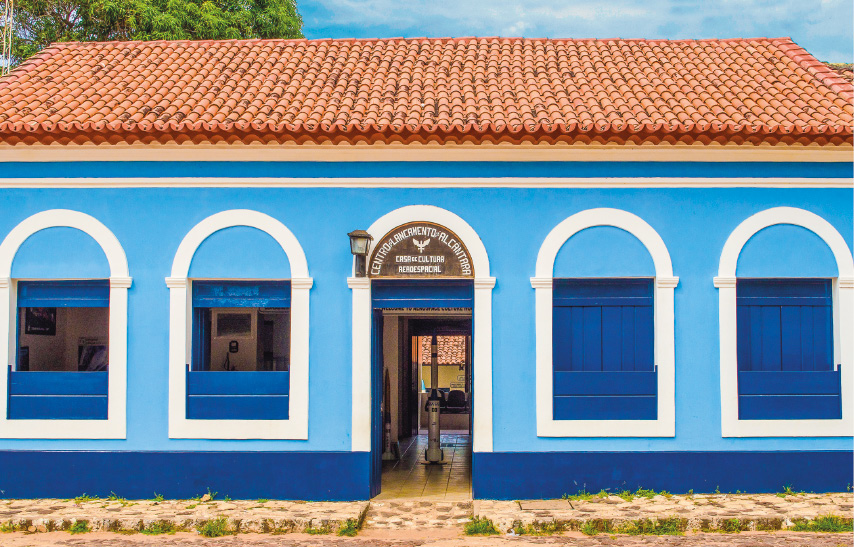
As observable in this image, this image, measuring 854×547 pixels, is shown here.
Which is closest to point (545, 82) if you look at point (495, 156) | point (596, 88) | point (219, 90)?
point (596, 88)

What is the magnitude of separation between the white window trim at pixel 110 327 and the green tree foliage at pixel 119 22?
39.2ft

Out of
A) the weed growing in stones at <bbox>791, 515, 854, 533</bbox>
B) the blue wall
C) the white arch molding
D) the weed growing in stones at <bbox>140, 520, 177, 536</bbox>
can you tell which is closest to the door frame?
the white arch molding

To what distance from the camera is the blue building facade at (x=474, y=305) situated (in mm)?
8523

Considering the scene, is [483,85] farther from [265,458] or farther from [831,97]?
[265,458]

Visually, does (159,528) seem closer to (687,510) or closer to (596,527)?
(596,527)

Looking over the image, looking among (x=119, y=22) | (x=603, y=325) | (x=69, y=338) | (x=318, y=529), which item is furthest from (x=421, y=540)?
(x=119, y=22)

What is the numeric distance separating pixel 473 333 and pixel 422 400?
7.03 meters

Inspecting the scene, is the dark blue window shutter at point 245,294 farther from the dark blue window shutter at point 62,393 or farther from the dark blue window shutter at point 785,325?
the dark blue window shutter at point 785,325

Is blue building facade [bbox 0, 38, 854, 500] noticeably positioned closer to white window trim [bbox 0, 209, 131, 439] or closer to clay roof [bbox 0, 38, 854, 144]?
white window trim [bbox 0, 209, 131, 439]

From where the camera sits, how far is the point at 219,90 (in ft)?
32.6

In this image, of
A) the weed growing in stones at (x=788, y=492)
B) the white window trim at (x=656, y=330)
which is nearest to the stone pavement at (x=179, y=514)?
the white window trim at (x=656, y=330)

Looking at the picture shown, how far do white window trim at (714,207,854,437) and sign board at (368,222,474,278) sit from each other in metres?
2.89

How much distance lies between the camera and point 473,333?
8.62 metres

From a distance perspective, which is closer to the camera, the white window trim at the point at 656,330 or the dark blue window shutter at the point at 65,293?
the white window trim at the point at 656,330
